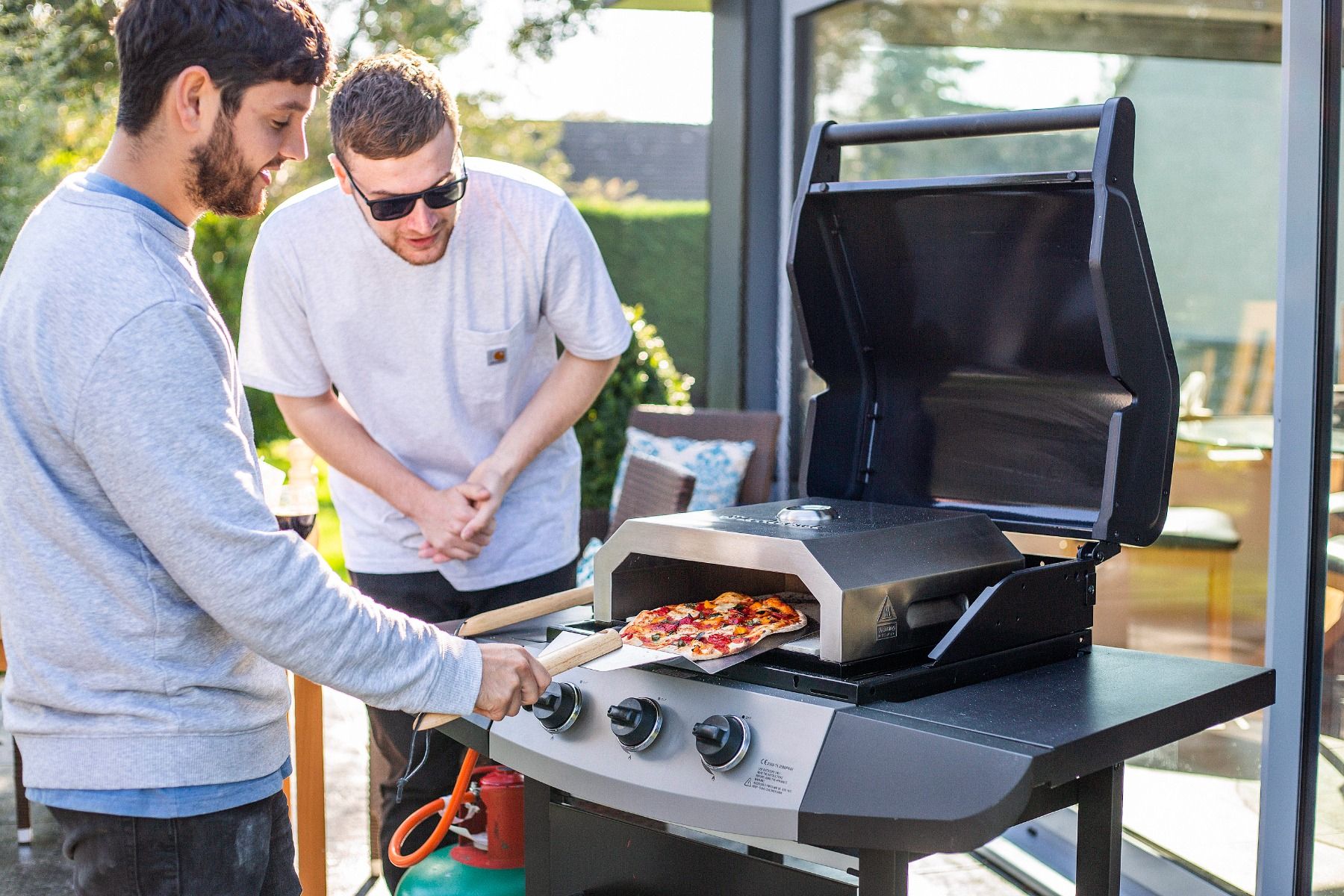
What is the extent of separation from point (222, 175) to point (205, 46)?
0.14 metres

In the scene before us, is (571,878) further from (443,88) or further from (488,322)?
(443,88)

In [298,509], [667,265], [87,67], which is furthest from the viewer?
[667,265]

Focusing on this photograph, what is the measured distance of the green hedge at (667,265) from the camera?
10586 millimetres

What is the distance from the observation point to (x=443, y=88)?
7.16ft

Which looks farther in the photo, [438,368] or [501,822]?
[438,368]

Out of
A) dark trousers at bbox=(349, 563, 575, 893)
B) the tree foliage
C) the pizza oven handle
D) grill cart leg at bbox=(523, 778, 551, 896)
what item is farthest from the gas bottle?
the tree foliage

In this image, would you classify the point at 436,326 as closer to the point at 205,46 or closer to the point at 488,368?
the point at 488,368

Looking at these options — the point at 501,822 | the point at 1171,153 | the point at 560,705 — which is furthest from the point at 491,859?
the point at 1171,153

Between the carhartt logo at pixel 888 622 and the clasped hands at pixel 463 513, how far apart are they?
1.00m

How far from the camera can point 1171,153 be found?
481cm

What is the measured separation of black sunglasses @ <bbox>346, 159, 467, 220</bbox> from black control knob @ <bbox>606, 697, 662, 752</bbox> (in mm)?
965

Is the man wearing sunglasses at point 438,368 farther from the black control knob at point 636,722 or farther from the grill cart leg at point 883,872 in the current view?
the grill cart leg at point 883,872

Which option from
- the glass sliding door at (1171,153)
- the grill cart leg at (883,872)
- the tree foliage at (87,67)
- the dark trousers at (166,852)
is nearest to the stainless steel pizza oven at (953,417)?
the grill cart leg at (883,872)

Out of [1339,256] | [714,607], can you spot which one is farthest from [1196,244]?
[714,607]
